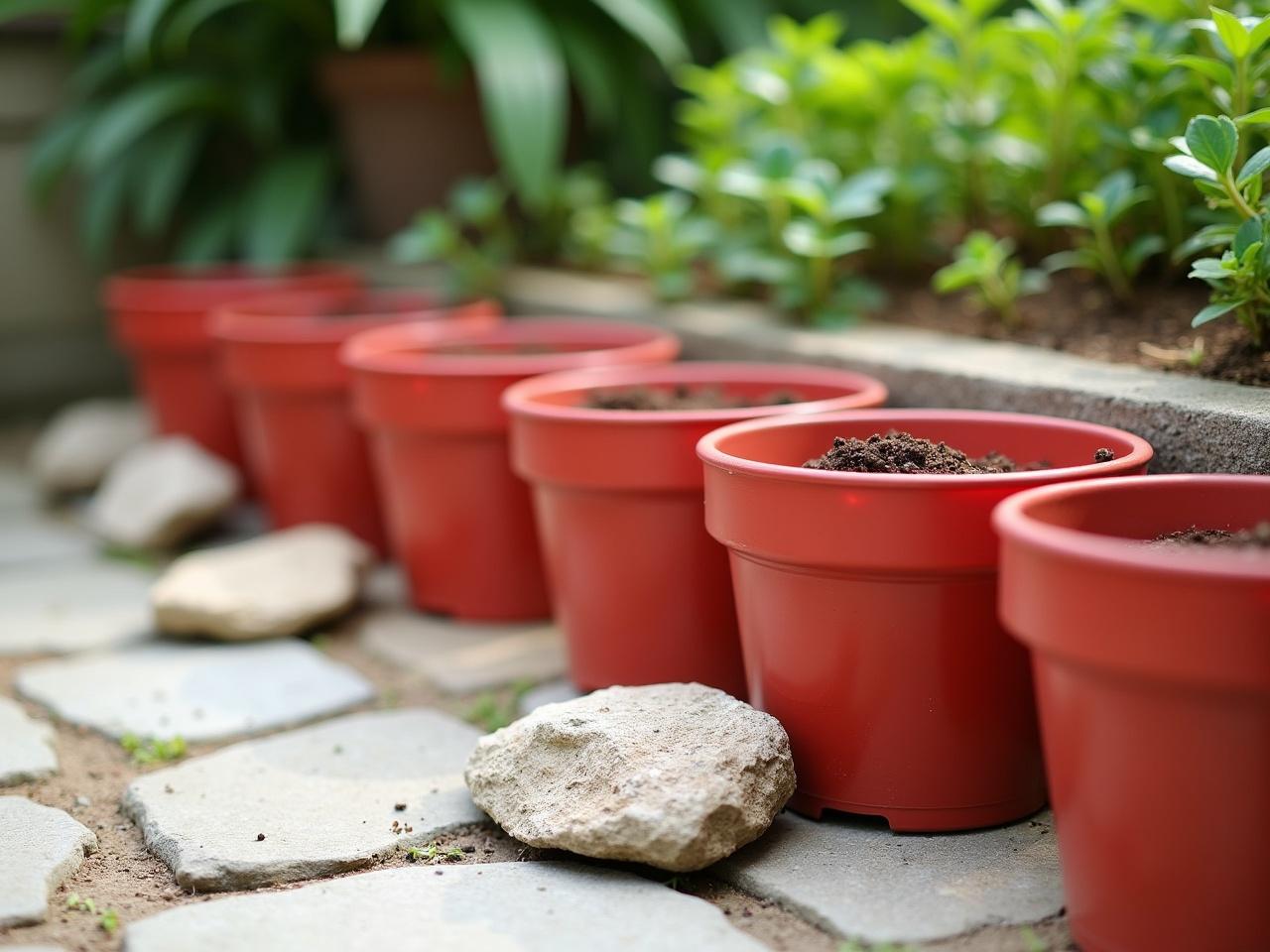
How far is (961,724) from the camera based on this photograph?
1.41m

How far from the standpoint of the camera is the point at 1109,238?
2.03 metres

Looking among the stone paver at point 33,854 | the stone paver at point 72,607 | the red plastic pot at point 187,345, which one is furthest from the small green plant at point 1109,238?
the red plastic pot at point 187,345

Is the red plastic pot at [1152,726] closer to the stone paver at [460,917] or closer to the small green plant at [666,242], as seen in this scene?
the stone paver at [460,917]

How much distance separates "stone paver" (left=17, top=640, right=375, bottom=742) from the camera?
1.89 metres

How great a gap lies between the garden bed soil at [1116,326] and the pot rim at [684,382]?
237 millimetres

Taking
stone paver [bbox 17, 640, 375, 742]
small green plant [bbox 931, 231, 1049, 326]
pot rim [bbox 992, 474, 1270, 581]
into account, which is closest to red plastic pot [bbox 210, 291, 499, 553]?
stone paver [bbox 17, 640, 375, 742]

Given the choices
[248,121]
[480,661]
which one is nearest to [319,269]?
[248,121]

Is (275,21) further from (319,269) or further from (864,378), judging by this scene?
(864,378)

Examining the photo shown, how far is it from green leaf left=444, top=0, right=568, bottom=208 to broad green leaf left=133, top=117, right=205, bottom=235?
96 cm

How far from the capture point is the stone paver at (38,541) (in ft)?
9.23

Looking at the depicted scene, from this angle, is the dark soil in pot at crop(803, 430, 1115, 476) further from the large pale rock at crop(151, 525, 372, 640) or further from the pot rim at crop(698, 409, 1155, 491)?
the large pale rock at crop(151, 525, 372, 640)

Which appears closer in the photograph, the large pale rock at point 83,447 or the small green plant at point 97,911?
the small green plant at point 97,911

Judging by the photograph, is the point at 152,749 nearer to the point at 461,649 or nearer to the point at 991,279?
the point at 461,649

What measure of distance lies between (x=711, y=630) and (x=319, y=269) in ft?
6.56
